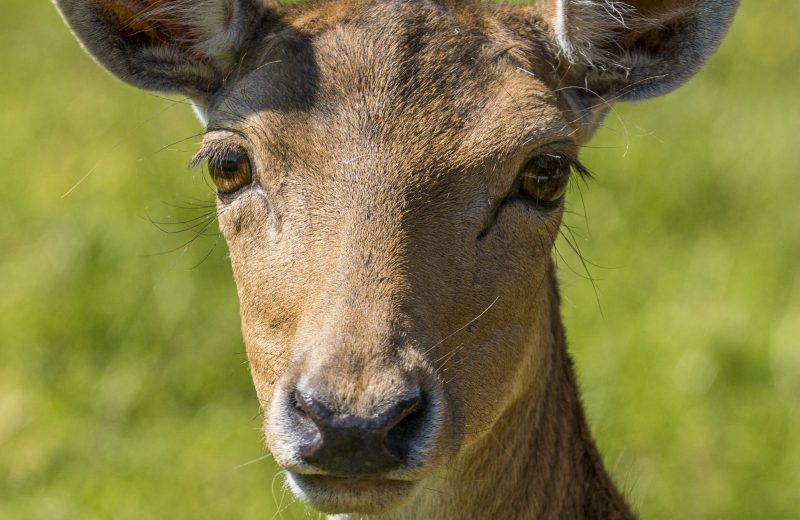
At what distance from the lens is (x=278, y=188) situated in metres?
5.27

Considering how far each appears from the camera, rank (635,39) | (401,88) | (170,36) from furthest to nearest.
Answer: (635,39) → (170,36) → (401,88)

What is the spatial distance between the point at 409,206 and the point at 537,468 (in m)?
1.50

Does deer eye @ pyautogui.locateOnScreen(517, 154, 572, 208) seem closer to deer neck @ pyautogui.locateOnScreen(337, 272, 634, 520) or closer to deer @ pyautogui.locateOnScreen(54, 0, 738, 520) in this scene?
deer @ pyautogui.locateOnScreen(54, 0, 738, 520)

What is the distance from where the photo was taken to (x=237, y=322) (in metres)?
9.58

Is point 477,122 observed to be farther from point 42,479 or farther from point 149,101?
point 149,101

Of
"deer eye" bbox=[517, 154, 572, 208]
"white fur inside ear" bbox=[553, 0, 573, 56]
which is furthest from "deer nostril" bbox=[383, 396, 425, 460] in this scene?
"white fur inside ear" bbox=[553, 0, 573, 56]

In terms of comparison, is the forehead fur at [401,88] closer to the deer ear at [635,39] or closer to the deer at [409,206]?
the deer at [409,206]

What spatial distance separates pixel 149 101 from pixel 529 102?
8.13 metres

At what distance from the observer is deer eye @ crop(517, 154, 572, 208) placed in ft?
17.8

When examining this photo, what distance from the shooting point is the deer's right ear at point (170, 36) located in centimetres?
580

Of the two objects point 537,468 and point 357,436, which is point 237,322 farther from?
point 357,436


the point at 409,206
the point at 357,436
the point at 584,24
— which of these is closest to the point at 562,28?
the point at 584,24

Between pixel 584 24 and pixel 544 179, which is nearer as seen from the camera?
pixel 544 179

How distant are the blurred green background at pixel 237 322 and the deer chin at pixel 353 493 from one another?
2.52 meters
